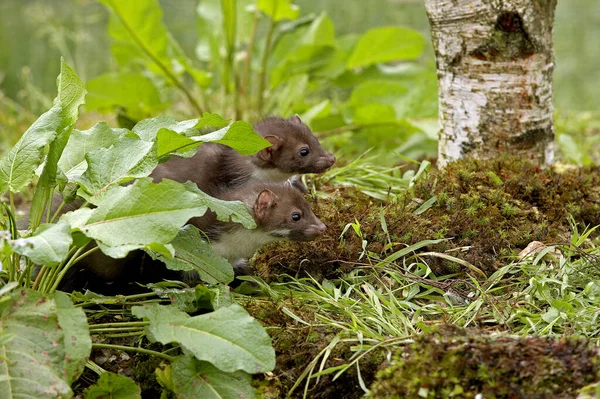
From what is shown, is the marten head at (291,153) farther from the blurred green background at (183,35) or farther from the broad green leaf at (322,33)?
the blurred green background at (183,35)

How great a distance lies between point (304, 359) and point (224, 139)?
1.09 meters

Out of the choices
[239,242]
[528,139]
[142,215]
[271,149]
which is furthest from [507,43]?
[142,215]

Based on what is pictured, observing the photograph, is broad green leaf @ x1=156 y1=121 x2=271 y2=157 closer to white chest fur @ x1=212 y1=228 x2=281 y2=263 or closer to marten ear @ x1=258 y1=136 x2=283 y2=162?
white chest fur @ x1=212 y1=228 x2=281 y2=263

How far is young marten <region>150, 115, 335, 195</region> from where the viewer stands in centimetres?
508

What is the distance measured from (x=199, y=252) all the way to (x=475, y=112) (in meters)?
2.33

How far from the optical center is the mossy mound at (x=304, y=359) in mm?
3346

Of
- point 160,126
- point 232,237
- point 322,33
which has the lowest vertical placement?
point 232,237

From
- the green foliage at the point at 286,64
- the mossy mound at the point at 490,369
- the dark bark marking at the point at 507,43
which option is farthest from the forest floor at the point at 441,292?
the green foliage at the point at 286,64

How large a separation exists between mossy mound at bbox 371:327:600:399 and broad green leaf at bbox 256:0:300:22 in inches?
208

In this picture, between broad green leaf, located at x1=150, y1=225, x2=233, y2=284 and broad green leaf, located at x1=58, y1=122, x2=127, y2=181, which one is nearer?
broad green leaf, located at x1=150, y1=225, x2=233, y2=284

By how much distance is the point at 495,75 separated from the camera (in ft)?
16.7

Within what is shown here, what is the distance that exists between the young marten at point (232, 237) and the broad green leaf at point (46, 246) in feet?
3.44

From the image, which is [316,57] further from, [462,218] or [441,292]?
[441,292]

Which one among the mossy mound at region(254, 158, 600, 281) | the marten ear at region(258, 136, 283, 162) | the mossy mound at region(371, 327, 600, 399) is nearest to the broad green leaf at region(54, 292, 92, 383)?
the mossy mound at region(371, 327, 600, 399)
